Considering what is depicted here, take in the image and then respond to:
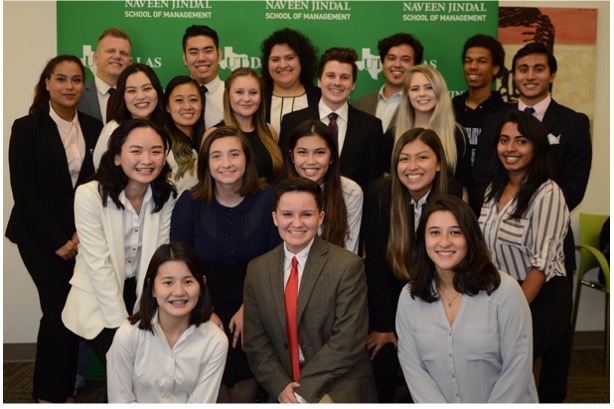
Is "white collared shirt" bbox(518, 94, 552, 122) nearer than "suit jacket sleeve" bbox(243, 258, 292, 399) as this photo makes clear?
No

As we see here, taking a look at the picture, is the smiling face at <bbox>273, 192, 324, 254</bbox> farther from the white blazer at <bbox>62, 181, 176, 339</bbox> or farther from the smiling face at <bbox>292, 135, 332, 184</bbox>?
the white blazer at <bbox>62, 181, 176, 339</bbox>

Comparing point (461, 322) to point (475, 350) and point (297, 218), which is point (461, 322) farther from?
point (297, 218)

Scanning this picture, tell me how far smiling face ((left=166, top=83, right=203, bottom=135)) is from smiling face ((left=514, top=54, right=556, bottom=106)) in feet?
6.36

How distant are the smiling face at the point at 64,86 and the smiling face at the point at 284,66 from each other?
120cm

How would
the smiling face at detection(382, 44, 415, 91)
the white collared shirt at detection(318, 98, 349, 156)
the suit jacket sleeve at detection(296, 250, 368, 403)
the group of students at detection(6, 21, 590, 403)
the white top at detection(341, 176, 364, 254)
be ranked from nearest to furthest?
the group of students at detection(6, 21, 590, 403) < the suit jacket sleeve at detection(296, 250, 368, 403) < the white top at detection(341, 176, 364, 254) < the white collared shirt at detection(318, 98, 349, 156) < the smiling face at detection(382, 44, 415, 91)

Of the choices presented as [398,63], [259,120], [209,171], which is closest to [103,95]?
[259,120]

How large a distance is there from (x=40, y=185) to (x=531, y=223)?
8.50 feet

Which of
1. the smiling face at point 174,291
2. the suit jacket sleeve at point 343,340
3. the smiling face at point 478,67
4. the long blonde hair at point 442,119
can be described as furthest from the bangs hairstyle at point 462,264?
the smiling face at point 478,67

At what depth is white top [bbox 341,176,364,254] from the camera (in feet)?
12.2

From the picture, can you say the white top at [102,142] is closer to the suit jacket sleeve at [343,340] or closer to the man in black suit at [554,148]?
the suit jacket sleeve at [343,340]

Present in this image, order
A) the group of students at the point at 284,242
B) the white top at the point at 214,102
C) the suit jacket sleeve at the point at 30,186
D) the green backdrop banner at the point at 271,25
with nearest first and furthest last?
1. the group of students at the point at 284,242
2. the suit jacket sleeve at the point at 30,186
3. the white top at the point at 214,102
4. the green backdrop banner at the point at 271,25

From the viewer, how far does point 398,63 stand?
468 centimetres

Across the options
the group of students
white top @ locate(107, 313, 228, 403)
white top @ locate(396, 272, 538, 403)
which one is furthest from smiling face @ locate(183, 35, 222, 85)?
white top @ locate(396, 272, 538, 403)

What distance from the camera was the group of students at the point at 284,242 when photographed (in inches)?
115
